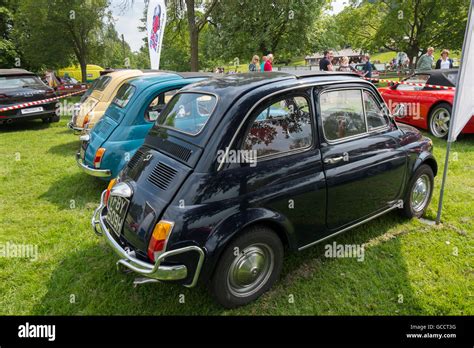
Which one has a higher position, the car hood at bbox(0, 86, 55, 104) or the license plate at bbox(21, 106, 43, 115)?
the car hood at bbox(0, 86, 55, 104)

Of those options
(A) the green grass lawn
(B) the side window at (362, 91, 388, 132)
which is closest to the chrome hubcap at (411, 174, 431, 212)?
(A) the green grass lawn

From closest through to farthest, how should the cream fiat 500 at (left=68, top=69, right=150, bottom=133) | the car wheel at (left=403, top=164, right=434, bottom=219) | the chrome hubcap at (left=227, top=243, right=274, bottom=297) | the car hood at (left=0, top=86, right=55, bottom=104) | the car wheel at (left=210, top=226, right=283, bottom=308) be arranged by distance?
the car wheel at (left=210, top=226, right=283, bottom=308) < the chrome hubcap at (left=227, top=243, right=274, bottom=297) < the car wheel at (left=403, top=164, right=434, bottom=219) < the cream fiat 500 at (left=68, top=69, right=150, bottom=133) < the car hood at (left=0, top=86, right=55, bottom=104)

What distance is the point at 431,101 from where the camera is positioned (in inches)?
313

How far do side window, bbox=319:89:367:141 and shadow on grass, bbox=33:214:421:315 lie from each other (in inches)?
55.3

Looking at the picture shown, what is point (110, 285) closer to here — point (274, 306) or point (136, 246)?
point (136, 246)

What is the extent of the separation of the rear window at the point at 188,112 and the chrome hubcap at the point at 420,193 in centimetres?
298

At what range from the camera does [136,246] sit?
2.73 m

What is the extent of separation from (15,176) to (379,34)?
33766 mm

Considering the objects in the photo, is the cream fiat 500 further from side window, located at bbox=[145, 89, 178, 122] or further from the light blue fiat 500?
side window, located at bbox=[145, 89, 178, 122]

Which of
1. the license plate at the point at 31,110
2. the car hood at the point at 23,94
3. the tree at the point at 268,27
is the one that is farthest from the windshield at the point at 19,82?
the tree at the point at 268,27

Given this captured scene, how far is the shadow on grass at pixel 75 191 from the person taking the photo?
5.24 metres

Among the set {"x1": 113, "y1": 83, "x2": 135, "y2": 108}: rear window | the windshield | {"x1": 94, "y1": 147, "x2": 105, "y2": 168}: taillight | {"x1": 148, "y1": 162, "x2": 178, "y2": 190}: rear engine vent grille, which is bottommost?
{"x1": 94, "y1": 147, "x2": 105, "y2": 168}: taillight

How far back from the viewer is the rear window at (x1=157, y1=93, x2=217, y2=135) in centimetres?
296

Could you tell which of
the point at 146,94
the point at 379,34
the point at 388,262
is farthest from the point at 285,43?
the point at 388,262
